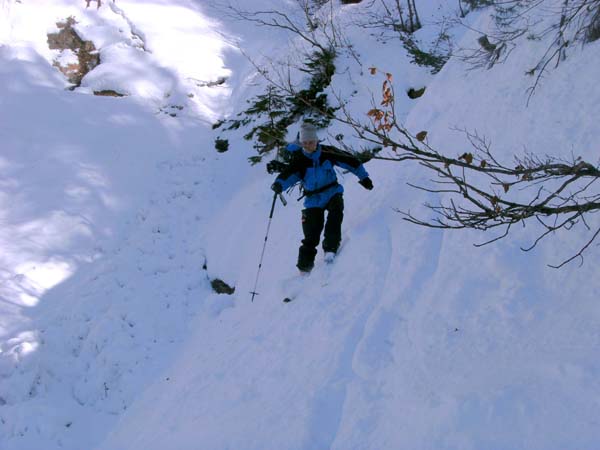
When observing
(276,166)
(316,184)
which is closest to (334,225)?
(316,184)

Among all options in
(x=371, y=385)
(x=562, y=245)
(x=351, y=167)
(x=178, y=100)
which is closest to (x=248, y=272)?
(x=351, y=167)

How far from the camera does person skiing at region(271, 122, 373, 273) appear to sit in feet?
20.4

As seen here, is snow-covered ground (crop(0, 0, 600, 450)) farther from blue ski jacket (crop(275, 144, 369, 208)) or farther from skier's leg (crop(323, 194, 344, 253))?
blue ski jacket (crop(275, 144, 369, 208))

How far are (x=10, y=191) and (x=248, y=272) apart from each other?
565 cm

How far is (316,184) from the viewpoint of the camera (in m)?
6.38

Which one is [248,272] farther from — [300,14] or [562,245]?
[300,14]

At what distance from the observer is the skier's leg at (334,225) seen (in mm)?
6441

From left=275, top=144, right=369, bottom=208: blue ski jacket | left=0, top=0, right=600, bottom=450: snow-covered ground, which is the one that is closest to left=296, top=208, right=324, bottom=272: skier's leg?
left=275, top=144, right=369, bottom=208: blue ski jacket

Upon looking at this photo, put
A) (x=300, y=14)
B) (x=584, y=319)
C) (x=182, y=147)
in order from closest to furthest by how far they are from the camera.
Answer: (x=584, y=319) < (x=182, y=147) < (x=300, y=14)

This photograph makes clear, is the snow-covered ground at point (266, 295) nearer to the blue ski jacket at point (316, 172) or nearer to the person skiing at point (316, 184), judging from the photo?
the person skiing at point (316, 184)

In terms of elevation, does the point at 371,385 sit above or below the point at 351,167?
below

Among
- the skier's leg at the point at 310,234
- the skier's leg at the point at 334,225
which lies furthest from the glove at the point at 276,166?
the skier's leg at the point at 334,225

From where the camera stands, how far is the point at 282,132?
11.2 m

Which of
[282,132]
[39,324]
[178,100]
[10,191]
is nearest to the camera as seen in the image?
[39,324]
